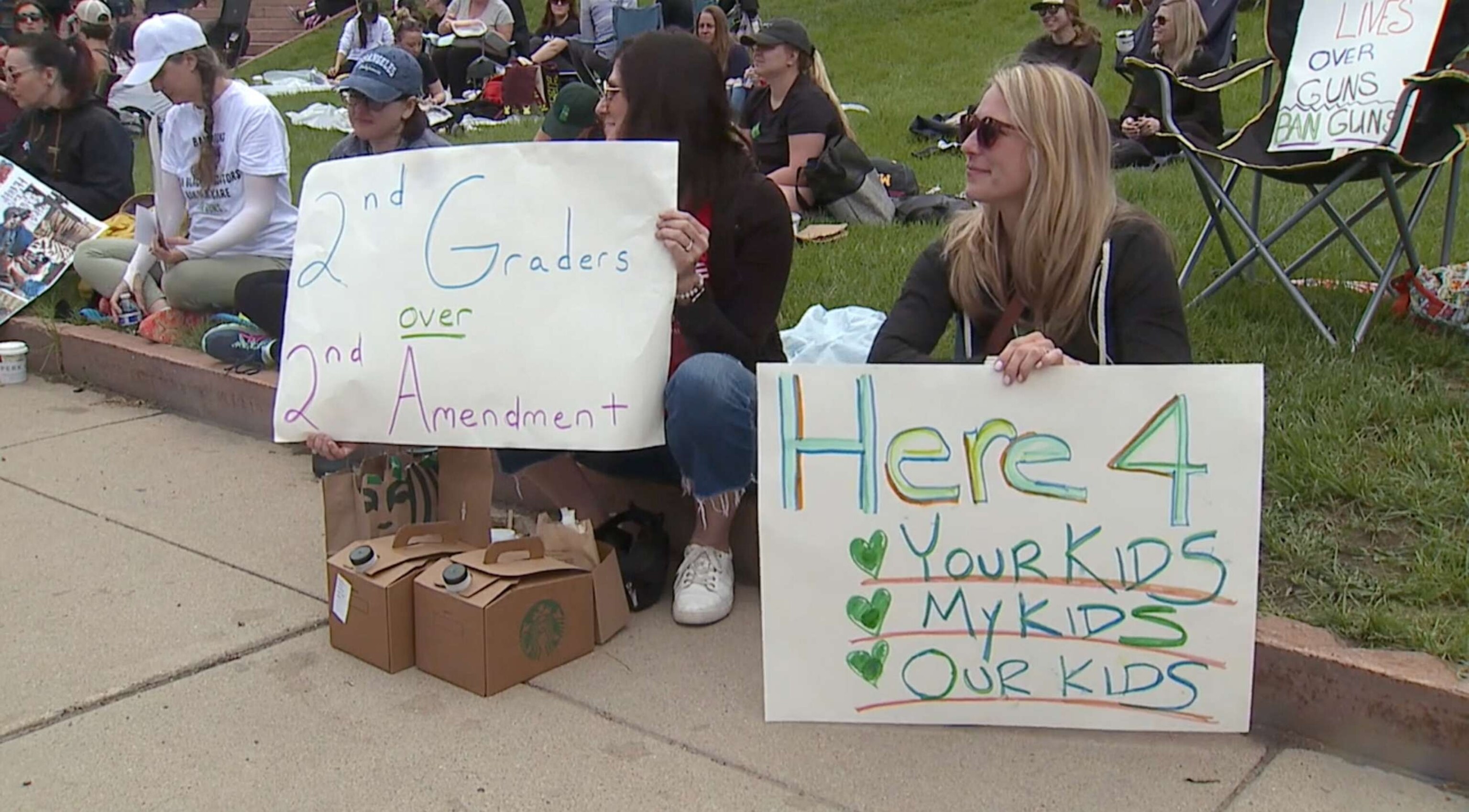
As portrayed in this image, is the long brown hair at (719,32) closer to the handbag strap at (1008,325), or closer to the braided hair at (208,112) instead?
the braided hair at (208,112)

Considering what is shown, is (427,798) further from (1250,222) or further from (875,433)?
(1250,222)

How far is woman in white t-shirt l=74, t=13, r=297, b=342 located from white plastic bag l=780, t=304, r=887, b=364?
193 centimetres

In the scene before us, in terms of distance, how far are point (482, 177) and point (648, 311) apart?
50 cm

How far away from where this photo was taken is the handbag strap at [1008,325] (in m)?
2.84

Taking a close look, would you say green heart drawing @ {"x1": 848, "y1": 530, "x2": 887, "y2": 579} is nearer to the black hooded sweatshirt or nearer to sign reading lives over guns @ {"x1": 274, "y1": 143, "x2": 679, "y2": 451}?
sign reading lives over guns @ {"x1": 274, "y1": 143, "x2": 679, "y2": 451}

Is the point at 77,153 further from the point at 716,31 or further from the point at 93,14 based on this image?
the point at 93,14

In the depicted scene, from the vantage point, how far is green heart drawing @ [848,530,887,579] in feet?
8.54

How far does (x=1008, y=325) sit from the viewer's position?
2.85m

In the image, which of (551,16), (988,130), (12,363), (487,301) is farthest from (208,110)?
(551,16)

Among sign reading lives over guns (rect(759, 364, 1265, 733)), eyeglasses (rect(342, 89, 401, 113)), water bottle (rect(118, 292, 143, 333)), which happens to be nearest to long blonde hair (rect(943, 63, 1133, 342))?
sign reading lives over guns (rect(759, 364, 1265, 733))

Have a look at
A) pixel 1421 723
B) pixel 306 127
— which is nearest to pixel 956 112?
pixel 306 127

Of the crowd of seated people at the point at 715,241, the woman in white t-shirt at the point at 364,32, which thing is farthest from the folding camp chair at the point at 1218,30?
the woman in white t-shirt at the point at 364,32

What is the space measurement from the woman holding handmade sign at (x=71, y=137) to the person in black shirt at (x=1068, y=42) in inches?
195

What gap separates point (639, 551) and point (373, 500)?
25.7 inches
